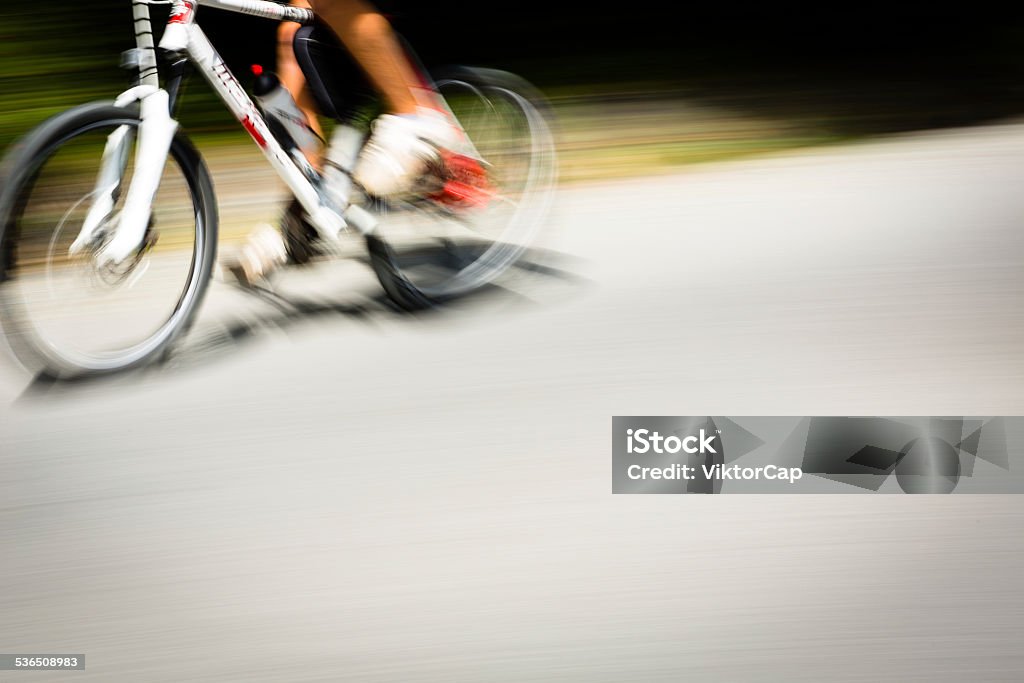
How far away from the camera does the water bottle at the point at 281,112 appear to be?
3066 millimetres

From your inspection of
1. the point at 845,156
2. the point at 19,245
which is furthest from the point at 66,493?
the point at 845,156

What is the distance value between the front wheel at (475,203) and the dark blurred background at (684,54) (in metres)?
1.76

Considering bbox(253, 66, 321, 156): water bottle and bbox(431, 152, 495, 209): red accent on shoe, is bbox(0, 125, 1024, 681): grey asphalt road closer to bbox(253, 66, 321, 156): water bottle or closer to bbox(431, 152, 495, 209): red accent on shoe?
bbox(431, 152, 495, 209): red accent on shoe

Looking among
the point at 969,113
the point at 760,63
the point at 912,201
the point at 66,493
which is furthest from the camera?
the point at 760,63

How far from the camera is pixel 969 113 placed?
17.7 ft

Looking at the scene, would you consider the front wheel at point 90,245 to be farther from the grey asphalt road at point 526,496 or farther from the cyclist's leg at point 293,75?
the cyclist's leg at point 293,75

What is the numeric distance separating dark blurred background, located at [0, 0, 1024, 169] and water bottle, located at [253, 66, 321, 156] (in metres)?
1.80

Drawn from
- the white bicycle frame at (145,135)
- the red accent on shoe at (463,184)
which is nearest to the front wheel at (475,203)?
the red accent on shoe at (463,184)

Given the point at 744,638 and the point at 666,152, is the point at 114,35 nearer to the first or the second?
the point at 666,152

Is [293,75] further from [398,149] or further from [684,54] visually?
[684,54]

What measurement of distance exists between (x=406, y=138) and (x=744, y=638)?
1.84m

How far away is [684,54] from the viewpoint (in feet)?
21.2

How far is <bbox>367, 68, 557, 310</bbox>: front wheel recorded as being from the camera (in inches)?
131

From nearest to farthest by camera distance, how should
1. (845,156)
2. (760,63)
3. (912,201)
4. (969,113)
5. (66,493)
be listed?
(66,493) < (912,201) < (845,156) < (969,113) < (760,63)
